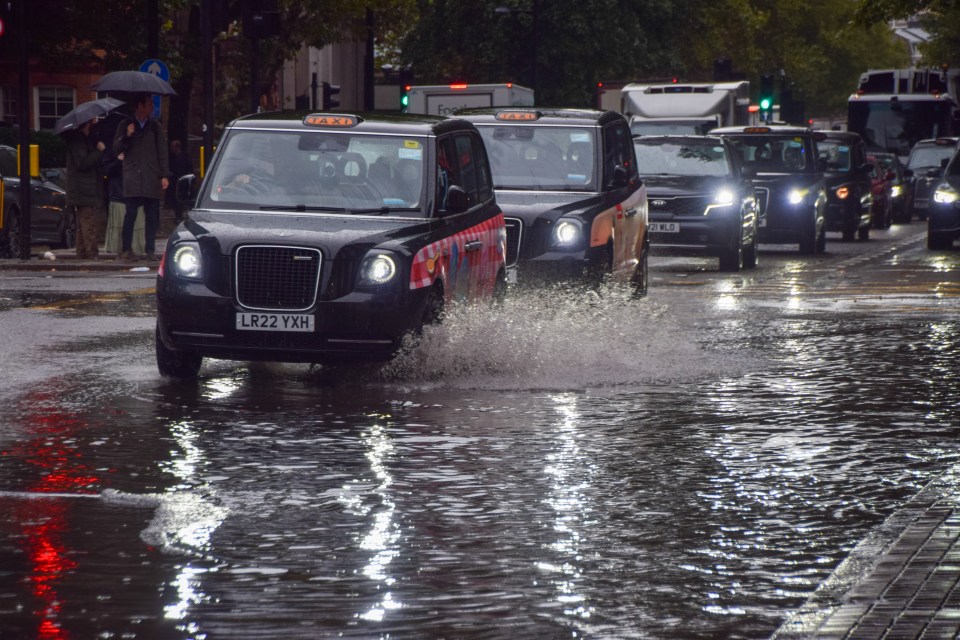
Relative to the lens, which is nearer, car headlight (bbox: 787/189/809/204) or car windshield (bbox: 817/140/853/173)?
car headlight (bbox: 787/189/809/204)

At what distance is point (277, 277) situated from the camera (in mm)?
11398

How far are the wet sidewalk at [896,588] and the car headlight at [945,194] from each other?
22587 millimetres

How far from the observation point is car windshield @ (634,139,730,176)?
24828 mm

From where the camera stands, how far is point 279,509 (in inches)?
296

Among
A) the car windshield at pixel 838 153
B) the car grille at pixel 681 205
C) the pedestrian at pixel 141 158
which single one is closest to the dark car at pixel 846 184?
the car windshield at pixel 838 153

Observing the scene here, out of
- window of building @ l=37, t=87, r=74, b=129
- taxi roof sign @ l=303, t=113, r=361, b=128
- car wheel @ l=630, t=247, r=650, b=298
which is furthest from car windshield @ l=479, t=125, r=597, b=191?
window of building @ l=37, t=87, r=74, b=129

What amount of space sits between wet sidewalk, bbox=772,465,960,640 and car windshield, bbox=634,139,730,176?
57.2 ft

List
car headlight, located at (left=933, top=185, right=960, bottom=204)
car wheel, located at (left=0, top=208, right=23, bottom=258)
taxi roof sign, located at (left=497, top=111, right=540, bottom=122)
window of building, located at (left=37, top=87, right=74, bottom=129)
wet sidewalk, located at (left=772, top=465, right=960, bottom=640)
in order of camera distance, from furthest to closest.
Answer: window of building, located at (left=37, top=87, right=74, bottom=129) < car headlight, located at (left=933, top=185, right=960, bottom=204) < car wheel, located at (left=0, top=208, right=23, bottom=258) < taxi roof sign, located at (left=497, top=111, right=540, bottom=122) < wet sidewalk, located at (left=772, top=465, right=960, bottom=640)

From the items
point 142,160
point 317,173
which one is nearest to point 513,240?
point 317,173

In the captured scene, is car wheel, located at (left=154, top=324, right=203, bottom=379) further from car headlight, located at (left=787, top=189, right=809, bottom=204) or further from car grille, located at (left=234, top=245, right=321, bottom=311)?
car headlight, located at (left=787, top=189, right=809, bottom=204)

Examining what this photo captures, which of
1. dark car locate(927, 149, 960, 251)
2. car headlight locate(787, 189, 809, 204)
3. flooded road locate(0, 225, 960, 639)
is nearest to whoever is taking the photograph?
flooded road locate(0, 225, 960, 639)

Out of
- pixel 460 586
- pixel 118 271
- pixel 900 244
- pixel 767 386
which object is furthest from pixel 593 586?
pixel 900 244

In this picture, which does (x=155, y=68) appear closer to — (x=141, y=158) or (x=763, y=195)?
(x=141, y=158)

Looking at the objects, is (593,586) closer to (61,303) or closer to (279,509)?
(279,509)
